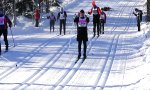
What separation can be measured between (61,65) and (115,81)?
3579mm

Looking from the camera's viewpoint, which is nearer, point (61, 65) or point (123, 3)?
point (61, 65)

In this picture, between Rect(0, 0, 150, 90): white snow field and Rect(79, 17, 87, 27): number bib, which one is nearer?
Rect(0, 0, 150, 90): white snow field

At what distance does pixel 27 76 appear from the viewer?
575 inches

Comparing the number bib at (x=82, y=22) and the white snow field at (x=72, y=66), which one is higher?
the number bib at (x=82, y=22)

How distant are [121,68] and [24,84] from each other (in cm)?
487

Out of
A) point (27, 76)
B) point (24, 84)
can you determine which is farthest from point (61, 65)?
point (24, 84)

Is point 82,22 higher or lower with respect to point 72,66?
higher

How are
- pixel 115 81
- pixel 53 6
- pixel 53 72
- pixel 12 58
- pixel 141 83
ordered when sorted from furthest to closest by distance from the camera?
pixel 53 6 → pixel 12 58 → pixel 53 72 → pixel 115 81 → pixel 141 83

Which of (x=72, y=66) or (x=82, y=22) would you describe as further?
(x=82, y=22)

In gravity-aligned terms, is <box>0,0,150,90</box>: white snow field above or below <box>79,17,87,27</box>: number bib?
below

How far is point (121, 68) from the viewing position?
1666 centimetres

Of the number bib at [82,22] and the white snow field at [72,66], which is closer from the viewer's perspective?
the white snow field at [72,66]

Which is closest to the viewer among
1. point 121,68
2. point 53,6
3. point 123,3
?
point 121,68

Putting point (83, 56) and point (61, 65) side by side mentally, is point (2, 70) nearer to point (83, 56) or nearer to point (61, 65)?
point (61, 65)
